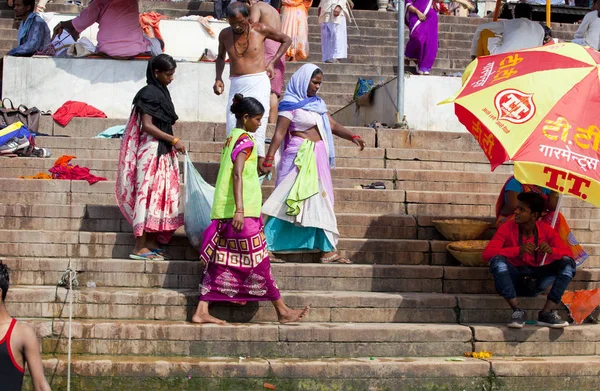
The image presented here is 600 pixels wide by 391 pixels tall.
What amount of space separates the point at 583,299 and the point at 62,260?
410cm

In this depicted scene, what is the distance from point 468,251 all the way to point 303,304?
1.48m

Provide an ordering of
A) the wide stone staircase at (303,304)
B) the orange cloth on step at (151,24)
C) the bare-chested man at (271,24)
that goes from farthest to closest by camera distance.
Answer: the orange cloth on step at (151,24) → the bare-chested man at (271,24) → the wide stone staircase at (303,304)

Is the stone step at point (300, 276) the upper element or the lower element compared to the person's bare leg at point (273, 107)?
lower

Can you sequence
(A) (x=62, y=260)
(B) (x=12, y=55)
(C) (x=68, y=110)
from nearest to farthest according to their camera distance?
(A) (x=62, y=260), (C) (x=68, y=110), (B) (x=12, y=55)

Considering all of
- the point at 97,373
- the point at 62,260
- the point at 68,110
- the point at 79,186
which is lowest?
the point at 97,373

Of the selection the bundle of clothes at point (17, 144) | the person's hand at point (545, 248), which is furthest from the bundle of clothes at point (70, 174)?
the person's hand at point (545, 248)

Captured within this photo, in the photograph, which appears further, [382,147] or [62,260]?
[382,147]

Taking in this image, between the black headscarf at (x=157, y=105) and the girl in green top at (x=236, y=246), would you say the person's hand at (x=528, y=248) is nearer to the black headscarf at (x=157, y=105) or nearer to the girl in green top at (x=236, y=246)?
the girl in green top at (x=236, y=246)

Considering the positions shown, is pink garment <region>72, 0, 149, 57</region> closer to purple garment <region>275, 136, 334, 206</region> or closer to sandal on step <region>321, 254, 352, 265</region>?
purple garment <region>275, 136, 334, 206</region>

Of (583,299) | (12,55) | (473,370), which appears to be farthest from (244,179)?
(12,55)

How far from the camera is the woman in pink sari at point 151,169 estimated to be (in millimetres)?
7488

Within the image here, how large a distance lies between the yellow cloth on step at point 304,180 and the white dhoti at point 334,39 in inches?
249

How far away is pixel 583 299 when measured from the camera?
7480mm

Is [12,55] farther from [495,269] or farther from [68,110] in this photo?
[495,269]
